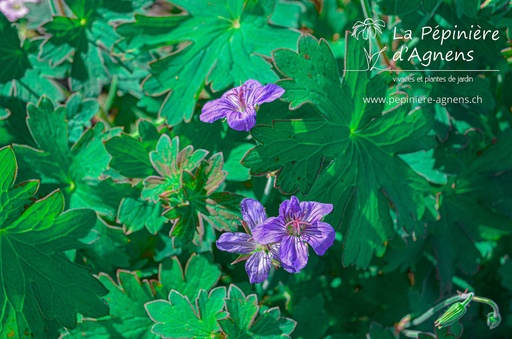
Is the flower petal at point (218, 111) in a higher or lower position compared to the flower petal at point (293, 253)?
higher

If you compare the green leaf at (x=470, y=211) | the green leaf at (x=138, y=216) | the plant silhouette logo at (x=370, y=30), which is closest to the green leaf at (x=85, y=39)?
the green leaf at (x=138, y=216)

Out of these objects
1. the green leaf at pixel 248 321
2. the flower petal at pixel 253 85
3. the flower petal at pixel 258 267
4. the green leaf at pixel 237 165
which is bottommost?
the green leaf at pixel 248 321

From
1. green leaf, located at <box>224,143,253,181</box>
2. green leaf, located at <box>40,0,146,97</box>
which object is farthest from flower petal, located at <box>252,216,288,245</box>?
green leaf, located at <box>40,0,146,97</box>

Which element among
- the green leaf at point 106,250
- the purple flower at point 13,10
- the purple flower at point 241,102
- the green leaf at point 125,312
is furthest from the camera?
the purple flower at point 13,10

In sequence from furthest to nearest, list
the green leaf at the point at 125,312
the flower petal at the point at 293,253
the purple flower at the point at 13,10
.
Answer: the purple flower at the point at 13,10, the green leaf at the point at 125,312, the flower petal at the point at 293,253

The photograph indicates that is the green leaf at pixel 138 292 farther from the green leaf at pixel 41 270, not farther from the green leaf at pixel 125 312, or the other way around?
the green leaf at pixel 41 270

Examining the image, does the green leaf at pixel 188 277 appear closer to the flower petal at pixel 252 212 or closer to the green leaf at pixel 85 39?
the flower petal at pixel 252 212

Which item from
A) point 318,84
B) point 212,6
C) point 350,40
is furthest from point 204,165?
point 212,6

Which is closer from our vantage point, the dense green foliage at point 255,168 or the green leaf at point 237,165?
the dense green foliage at point 255,168
